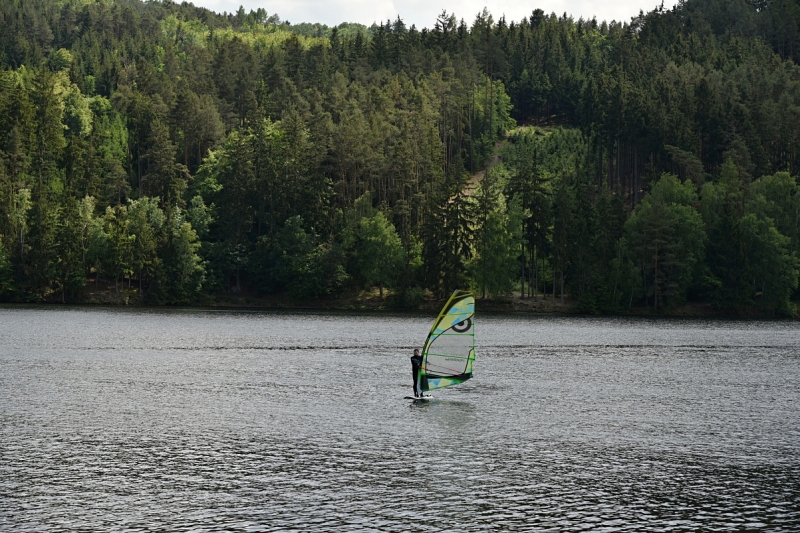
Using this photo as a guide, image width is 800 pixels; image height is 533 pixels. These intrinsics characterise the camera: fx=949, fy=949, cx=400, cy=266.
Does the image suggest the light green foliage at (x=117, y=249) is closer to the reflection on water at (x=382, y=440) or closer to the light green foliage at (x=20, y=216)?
the light green foliage at (x=20, y=216)

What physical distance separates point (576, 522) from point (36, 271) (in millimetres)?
143250

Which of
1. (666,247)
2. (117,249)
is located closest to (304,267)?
(117,249)

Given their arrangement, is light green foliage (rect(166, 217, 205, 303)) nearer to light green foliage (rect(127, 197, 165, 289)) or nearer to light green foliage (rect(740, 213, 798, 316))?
light green foliage (rect(127, 197, 165, 289))

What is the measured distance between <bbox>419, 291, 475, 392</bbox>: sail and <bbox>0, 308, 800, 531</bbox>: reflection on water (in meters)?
1.79

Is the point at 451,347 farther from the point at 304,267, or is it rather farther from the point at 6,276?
the point at 6,276

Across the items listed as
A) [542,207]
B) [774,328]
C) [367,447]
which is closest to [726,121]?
[542,207]

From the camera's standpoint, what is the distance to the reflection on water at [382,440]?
34562 millimetres

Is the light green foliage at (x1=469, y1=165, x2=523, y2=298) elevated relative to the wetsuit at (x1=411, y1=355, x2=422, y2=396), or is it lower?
elevated

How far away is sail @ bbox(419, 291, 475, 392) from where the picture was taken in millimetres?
60938

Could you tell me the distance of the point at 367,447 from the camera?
4538cm

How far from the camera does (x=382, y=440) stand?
47031 millimetres

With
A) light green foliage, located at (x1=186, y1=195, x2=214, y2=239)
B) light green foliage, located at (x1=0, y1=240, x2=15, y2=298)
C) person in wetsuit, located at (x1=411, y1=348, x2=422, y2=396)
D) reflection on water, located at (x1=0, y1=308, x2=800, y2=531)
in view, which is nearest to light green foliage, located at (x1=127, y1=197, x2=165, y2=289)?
light green foliage, located at (x1=186, y1=195, x2=214, y2=239)

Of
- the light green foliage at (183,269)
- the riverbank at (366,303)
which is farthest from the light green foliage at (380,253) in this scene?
the light green foliage at (183,269)

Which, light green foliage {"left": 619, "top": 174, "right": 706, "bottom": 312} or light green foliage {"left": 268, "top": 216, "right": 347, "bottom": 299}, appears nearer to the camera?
light green foliage {"left": 619, "top": 174, "right": 706, "bottom": 312}
